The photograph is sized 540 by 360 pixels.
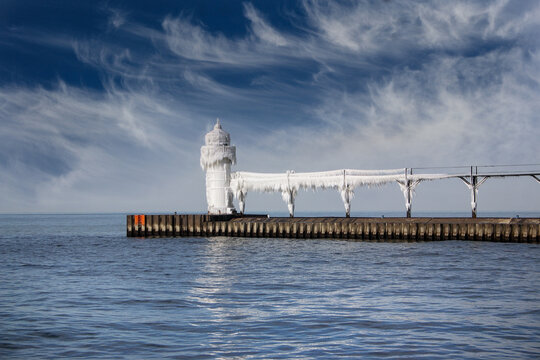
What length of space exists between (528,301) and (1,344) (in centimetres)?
1805

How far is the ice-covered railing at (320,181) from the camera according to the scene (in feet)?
186

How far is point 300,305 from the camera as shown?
2053cm

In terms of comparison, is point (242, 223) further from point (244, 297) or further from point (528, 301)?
point (528, 301)

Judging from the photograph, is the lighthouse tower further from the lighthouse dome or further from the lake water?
the lake water

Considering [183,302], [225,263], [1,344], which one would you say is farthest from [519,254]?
[1,344]

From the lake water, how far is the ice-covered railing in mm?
19014

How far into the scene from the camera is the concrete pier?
46875 mm

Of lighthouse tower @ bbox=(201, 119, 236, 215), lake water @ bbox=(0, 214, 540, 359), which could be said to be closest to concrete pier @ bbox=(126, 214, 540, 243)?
lighthouse tower @ bbox=(201, 119, 236, 215)

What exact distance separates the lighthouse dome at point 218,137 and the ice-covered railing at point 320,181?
4157 millimetres

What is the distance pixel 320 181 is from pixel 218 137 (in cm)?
1276

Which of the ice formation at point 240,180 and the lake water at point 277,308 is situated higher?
the ice formation at point 240,180

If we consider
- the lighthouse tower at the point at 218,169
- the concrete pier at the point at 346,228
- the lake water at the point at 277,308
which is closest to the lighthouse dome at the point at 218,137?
the lighthouse tower at the point at 218,169

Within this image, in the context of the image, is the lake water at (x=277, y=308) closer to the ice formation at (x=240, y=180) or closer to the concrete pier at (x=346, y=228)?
the concrete pier at (x=346, y=228)

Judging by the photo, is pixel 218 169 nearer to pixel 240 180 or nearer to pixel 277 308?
pixel 240 180
